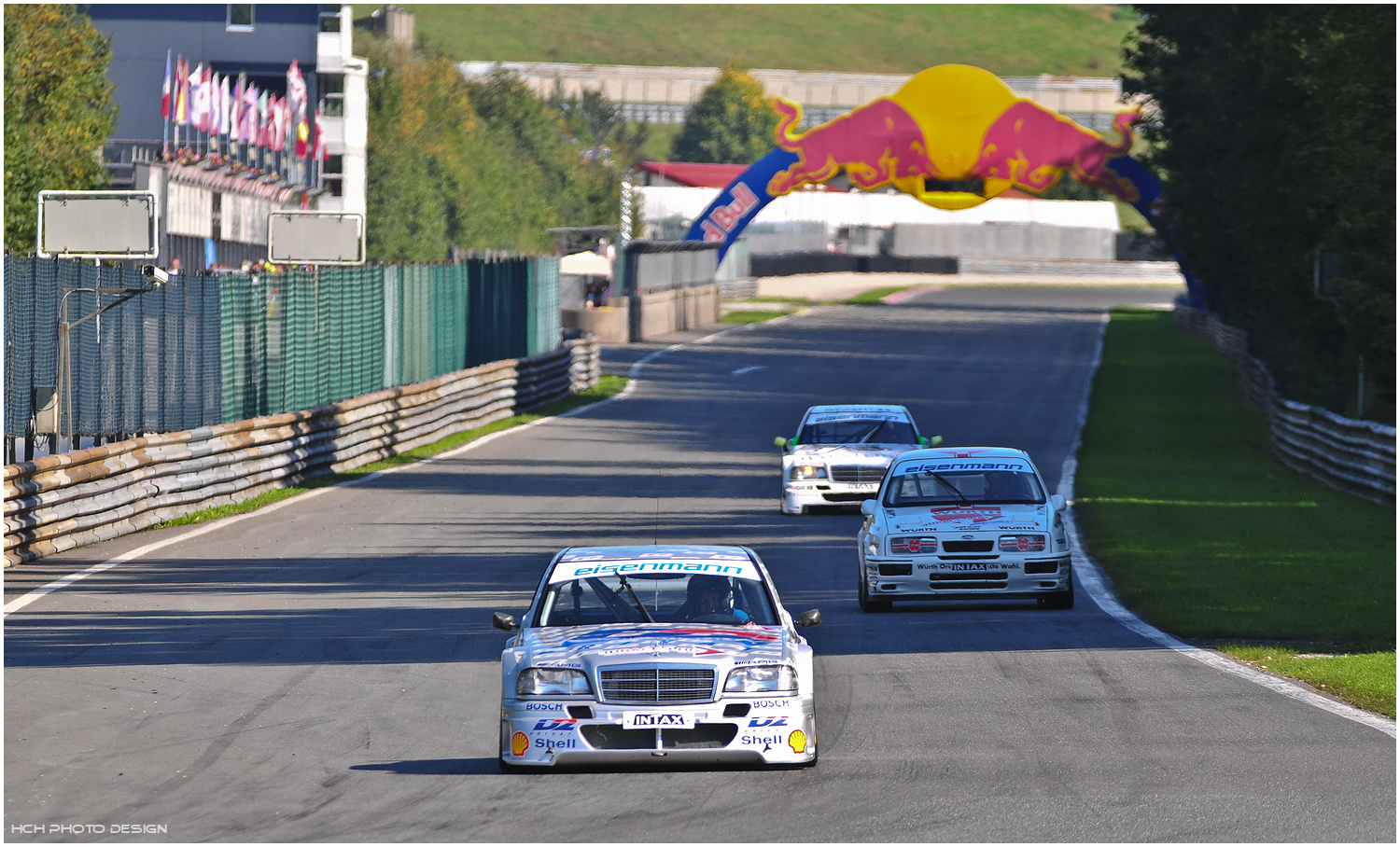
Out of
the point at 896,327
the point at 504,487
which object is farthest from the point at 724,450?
the point at 896,327

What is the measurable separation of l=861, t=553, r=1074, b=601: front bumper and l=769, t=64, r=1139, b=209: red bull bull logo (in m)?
49.0

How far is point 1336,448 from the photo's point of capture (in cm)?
3025

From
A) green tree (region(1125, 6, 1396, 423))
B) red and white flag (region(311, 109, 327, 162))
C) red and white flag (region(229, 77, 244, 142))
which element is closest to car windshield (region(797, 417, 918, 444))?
green tree (region(1125, 6, 1396, 423))

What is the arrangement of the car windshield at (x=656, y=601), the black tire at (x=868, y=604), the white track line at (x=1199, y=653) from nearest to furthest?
the car windshield at (x=656, y=601), the white track line at (x=1199, y=653), the black tire at (x=868, y=604)

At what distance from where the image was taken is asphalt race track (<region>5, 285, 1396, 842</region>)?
29.0 ft

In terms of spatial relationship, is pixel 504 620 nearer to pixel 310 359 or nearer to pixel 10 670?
pixel 10 670

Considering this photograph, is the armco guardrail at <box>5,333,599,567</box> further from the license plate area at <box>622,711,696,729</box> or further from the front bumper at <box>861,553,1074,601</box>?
the license plate area at <box>622,711,696,729</box>

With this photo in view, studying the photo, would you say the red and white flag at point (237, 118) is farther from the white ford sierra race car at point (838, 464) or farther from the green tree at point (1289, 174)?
the white ford sierra race car at point (838, 464)

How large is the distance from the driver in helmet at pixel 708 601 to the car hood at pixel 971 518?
6.23m

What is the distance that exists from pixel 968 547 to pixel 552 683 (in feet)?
25.0

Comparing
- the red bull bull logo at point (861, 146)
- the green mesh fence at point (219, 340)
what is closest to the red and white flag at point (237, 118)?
the green mesh fence at point (219, 340)

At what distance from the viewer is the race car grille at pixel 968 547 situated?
16.5m

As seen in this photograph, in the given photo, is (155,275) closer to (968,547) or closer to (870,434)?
(870,434)

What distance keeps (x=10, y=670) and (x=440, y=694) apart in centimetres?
314
